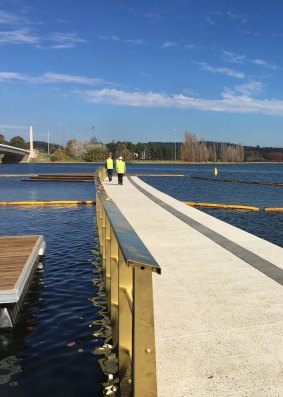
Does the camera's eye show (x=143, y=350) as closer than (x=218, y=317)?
Yes

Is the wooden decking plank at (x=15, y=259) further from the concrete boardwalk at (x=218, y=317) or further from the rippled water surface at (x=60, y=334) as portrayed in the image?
the concrete boardwalk at (x=218, y=317)

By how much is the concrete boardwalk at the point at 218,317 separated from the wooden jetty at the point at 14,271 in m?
2.23

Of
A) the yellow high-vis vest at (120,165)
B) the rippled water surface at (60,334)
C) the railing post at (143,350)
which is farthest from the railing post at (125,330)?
the yellow high-vis vest at (120,165)

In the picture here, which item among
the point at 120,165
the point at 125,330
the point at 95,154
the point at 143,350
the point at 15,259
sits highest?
the point at 95,154

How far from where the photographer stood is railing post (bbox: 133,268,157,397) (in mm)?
2955

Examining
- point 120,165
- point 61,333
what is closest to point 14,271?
point 61,333

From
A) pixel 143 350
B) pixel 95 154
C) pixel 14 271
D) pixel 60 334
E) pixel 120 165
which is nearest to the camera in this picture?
pixel 143 350

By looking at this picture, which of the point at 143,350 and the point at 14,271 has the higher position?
the point at 143,350

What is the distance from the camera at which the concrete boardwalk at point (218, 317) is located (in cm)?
369

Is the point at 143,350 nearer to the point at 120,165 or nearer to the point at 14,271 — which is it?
the point at 14,271

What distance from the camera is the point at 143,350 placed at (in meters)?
2.98

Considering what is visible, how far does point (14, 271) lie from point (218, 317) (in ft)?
13.4

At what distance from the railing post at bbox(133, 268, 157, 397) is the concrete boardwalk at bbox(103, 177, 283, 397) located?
2.00 feet

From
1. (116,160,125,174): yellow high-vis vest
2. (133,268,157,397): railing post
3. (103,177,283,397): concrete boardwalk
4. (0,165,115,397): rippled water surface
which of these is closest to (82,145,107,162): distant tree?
(116,160,125,174): yellow high-vis vest
